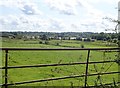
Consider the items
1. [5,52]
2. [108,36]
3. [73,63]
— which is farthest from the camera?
[108,36]

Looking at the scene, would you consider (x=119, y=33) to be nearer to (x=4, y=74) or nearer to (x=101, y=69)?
(x=101, y=69)

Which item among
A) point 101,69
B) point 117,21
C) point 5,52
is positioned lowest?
point 101,69

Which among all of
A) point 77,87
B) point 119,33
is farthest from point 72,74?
point 119,33

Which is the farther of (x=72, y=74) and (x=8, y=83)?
(x=72, y=74)

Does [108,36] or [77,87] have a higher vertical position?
[108,36]

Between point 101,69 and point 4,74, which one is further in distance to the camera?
point 101,69

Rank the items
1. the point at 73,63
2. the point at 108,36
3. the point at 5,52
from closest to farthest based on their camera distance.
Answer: the point at 5,52
the point at 73,63
the point at 108,36

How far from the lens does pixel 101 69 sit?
4.91m

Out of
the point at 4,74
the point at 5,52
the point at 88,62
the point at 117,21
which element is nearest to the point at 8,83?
the point at 4,74

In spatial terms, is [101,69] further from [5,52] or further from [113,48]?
[5,52]

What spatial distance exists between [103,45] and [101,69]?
438 mm

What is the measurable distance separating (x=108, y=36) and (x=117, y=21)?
33 centimetres

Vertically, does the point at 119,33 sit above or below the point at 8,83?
above

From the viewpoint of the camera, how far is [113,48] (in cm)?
493
